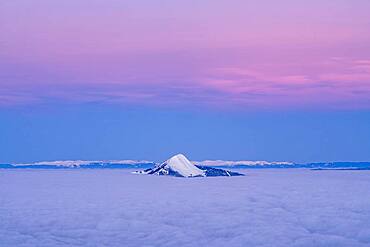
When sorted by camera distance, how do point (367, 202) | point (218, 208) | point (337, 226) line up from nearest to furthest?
point (337, 226) → point (218, 208) → point (367, 202)

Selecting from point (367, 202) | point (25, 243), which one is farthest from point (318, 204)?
point (25, 243)

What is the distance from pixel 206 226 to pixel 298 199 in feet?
22.3

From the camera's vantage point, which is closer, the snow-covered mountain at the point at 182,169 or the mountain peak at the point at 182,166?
the mountain peak at the point at 182,166

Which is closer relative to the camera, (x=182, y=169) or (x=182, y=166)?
(x=182, y=169)

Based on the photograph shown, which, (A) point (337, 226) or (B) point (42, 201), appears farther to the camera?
(B) point (42, 201)

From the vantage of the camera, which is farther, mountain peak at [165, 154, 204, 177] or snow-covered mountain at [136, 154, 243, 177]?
snow-covered mountain at [136, 154, 243, 177]

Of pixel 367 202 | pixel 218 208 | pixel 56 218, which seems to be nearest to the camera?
pixel 56 218

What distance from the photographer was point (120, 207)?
55.8 ft

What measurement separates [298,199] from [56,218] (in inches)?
313

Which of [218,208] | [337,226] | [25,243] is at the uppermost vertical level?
[218,208]

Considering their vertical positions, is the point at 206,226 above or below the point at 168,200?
below

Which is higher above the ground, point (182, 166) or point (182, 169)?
point (182, 166)

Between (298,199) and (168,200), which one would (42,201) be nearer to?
(168,200)

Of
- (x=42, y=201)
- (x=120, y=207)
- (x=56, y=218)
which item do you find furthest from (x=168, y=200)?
(x=56, y=218)
